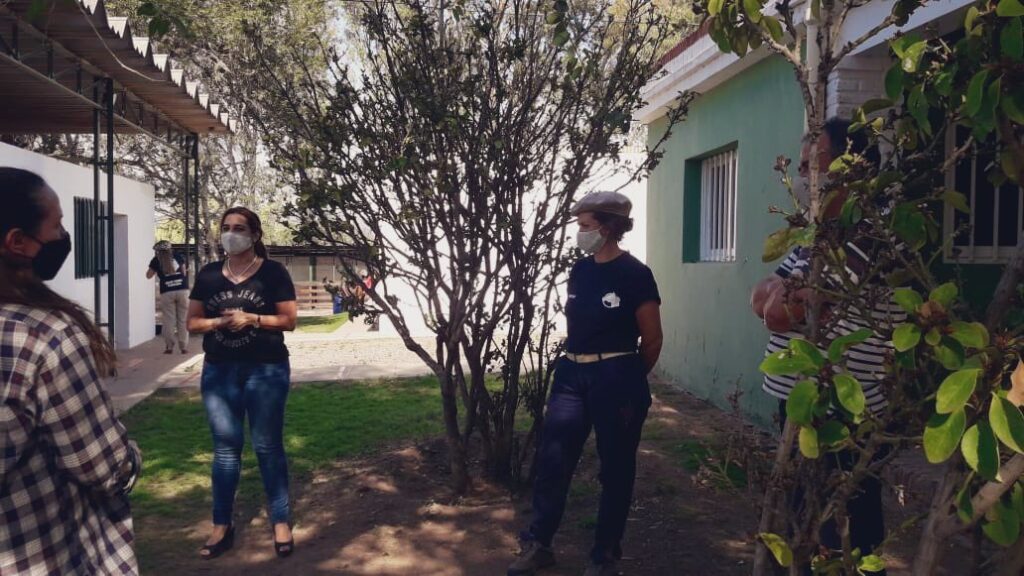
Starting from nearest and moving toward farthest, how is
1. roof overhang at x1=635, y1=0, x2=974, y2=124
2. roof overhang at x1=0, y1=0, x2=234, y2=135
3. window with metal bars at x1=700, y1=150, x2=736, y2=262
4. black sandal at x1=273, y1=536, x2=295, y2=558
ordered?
black sandal at x1=273, y1=536, x2=295, y2=558 → roof overhang at x1=635, y1=0, x2=974, y2=124 → roof overhang at x1=0, y1=0, x2=234, y2=135 → window with metal bars at x1=700, y1=150, x2=736, y2=262

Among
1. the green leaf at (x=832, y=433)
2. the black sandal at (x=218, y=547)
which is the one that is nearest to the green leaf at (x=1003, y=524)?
the green leaf at (x=832, y=433)

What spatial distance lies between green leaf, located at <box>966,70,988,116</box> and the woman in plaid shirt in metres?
1.96

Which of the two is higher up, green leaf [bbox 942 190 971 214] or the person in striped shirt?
green leaf [bbox 942 190 971 214]

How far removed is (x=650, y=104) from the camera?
1071cm

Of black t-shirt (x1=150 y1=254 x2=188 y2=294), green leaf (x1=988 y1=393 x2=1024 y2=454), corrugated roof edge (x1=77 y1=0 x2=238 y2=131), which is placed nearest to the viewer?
green leaf (x1=988 y1=393 x2=1024 y2=454)

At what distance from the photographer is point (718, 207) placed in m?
9.35

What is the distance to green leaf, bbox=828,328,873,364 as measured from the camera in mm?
1665

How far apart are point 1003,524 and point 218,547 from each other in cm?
403

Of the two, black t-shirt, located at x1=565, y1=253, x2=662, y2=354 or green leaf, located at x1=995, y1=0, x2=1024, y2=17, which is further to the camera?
black t-shirt, located at x1=565, y1=253, x2=662, y2=354

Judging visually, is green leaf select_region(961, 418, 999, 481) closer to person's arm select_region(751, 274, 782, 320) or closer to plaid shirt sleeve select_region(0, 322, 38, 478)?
person's arm select_region(751, 274, 782, 320)

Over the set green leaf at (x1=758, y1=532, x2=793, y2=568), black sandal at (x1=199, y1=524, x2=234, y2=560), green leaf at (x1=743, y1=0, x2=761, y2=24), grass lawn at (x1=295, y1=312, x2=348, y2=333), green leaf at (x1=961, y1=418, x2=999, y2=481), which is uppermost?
green leaf at (x1=743, y1=0, x2=761, y2=24)

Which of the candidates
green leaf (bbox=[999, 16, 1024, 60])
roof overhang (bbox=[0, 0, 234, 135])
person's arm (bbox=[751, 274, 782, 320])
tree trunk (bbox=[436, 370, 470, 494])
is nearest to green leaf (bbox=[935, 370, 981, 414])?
green leaf (bbox=[999, 16, 1024, 60])

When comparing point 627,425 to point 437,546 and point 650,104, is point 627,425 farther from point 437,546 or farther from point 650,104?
point 650,104

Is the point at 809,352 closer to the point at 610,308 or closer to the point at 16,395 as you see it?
the point at 16,395
